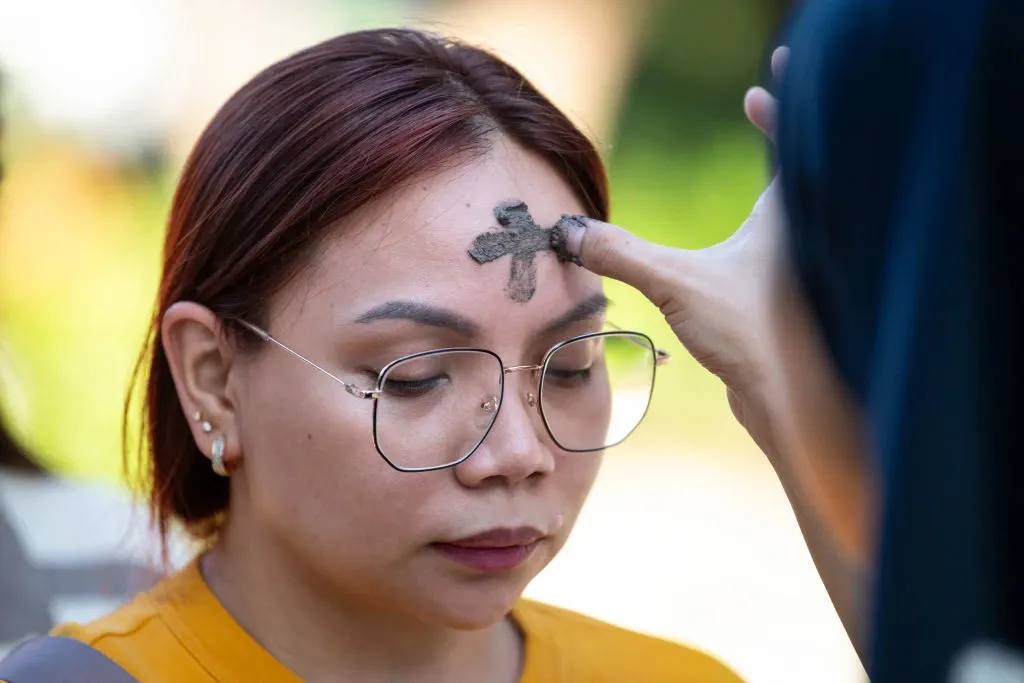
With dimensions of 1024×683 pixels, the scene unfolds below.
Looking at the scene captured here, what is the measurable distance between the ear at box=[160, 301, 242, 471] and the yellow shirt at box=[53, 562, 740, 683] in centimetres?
26

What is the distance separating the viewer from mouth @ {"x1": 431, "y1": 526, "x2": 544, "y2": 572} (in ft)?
5.46

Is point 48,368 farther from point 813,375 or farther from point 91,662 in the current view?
point 813,375

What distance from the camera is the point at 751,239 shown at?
1.49 metres

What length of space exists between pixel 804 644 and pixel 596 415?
326 centimetres

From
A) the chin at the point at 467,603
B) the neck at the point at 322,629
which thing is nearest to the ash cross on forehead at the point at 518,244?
the chin at the point at 467,603

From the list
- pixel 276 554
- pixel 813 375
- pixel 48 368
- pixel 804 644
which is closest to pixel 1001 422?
pixel 813 375

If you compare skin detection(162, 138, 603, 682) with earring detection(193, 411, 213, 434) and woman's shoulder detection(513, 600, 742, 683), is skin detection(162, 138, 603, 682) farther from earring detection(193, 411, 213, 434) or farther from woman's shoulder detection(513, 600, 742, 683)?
woman's shoulder detection(513, 600, 742, 683)

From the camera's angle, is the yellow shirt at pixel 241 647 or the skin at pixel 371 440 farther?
the yellow shirt at pixel 241 647

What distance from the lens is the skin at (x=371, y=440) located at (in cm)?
165

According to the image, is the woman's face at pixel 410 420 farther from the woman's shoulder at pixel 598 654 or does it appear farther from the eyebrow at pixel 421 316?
the woman's shoulder at pixel 598 654

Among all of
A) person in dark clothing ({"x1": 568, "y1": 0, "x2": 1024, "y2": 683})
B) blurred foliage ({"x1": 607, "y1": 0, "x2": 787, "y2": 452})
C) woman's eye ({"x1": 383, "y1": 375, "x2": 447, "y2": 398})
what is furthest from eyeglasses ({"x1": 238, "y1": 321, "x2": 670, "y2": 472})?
blurred foliage ({"x1": 607, "y1": 0, "x2": 787, "y2": 452})

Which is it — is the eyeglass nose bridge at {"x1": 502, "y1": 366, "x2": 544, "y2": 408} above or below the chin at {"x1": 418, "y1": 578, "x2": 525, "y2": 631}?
above

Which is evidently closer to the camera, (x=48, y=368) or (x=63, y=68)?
(x=48, y=368)

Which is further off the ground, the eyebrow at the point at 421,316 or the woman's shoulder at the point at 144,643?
the eyebrow at the point at 421,316
